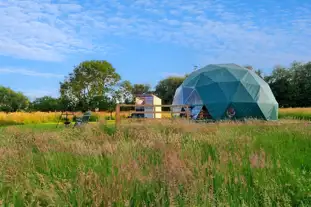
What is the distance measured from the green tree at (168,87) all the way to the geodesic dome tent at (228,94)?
126ft

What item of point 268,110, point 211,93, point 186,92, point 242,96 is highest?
point 186,92

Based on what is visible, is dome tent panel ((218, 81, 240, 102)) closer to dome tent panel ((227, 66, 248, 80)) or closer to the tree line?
dome tent panel ((227, 66, 248, 80))

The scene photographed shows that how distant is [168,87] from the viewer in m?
63.9

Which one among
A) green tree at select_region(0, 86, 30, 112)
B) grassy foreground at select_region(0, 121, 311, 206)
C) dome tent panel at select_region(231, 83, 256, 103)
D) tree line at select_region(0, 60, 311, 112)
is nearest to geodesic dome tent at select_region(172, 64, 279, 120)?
dome tent panel at select_region(231, 83, 256, 103)

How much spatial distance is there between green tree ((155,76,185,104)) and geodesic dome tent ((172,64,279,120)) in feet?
126

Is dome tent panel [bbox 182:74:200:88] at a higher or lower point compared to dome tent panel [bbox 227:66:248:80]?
lower

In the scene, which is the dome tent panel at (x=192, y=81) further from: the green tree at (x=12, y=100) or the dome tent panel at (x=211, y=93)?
the green tree at (x=12, y=100)

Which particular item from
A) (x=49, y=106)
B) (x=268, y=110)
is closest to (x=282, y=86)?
(x=268, y=110)

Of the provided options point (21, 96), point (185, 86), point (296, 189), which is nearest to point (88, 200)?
point (296, 189)

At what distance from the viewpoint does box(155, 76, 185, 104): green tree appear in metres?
62.1

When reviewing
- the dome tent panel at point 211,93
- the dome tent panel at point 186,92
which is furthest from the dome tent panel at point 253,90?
the dome tent panel at point 186,92

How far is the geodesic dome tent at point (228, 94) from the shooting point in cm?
2084

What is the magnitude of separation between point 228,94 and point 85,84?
3561 centimetres

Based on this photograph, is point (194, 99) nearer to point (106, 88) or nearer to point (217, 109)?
point (217, 109)
